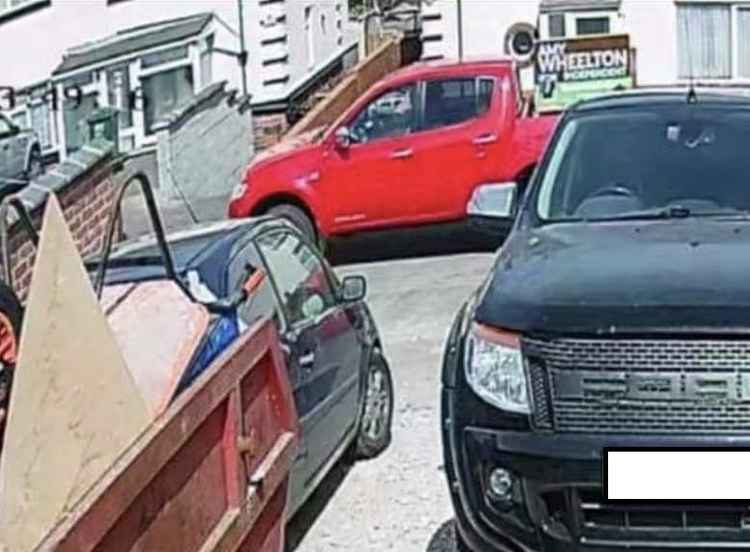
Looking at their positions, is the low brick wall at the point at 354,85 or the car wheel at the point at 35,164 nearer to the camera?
the car wheel at the point at 35,164

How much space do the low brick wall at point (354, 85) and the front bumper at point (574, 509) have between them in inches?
613

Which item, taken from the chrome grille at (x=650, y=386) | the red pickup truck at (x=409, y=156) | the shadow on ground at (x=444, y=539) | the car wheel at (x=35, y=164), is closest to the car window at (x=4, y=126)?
the car wheel at (x=35, y=164)

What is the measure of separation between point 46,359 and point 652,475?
200 centimetres

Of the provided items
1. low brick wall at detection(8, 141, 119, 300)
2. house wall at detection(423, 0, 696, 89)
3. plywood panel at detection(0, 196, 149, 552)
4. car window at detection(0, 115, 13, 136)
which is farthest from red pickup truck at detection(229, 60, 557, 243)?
plywood panel at detection(0, 196, 149, 552)

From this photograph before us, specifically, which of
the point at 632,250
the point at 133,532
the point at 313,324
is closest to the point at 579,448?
the point at 632,250

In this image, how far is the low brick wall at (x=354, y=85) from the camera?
22.1m

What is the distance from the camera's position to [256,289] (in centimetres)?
708

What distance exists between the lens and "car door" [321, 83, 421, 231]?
639 inches

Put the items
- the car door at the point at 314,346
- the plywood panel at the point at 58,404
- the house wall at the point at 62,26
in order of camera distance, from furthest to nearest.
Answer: the house wall at the point at 62,26, the car door at the point at 314,346, the plywood panel at the point at 58,404

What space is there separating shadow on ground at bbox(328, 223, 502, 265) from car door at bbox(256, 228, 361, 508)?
845 centimetres

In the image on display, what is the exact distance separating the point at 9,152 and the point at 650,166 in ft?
Result: 50.9

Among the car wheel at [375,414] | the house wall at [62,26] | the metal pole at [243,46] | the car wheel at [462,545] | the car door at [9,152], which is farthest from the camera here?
the house wall at [62,26]

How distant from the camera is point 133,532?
3855 millimetres

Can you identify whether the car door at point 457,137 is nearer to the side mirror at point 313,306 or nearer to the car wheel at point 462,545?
the side mirror at point 313,306
